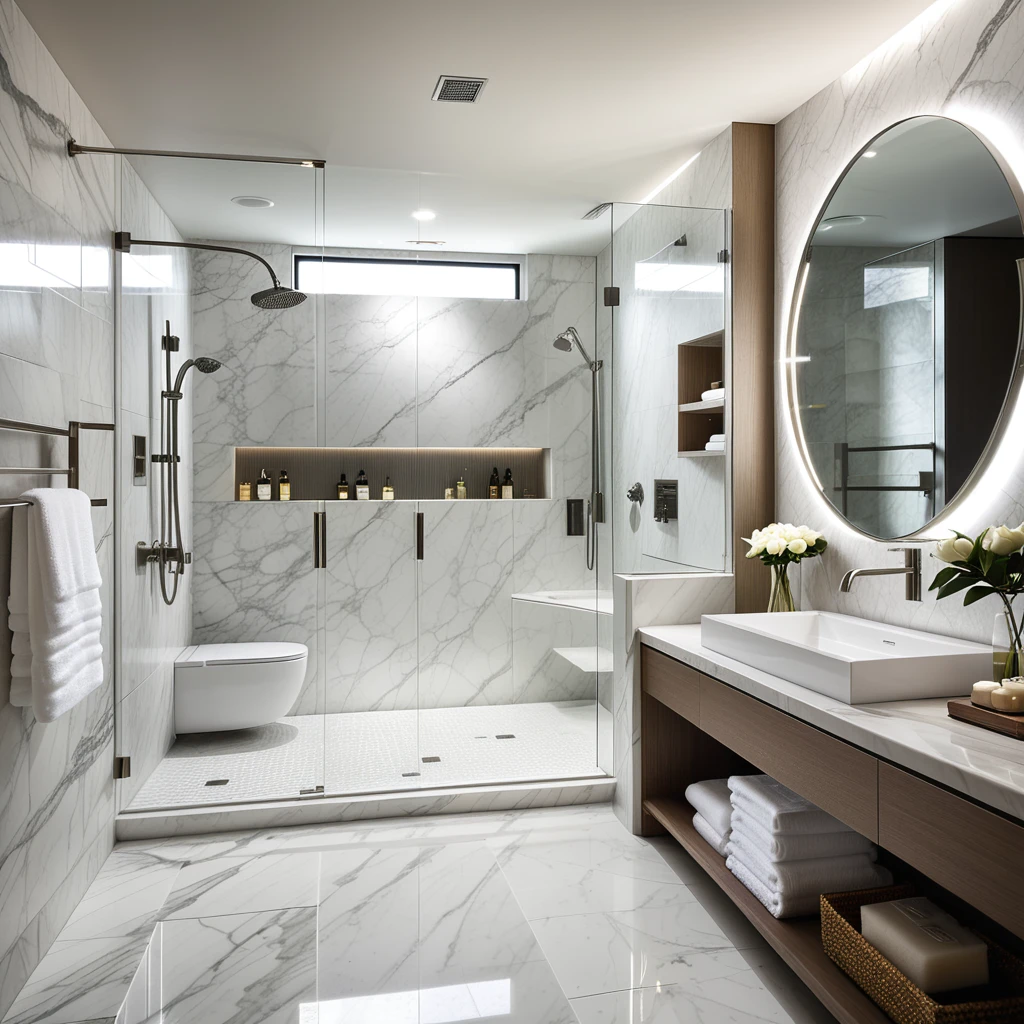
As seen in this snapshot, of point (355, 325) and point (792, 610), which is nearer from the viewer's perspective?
point (792, 610)

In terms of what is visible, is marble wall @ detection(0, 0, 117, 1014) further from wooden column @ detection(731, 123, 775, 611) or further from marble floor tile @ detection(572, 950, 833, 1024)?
wooden column @ detection(731, 123, 775, 611)

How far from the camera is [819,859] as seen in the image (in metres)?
2.26

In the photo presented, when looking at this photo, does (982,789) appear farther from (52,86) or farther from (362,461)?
(52,86)

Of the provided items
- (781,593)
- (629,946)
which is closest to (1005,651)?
(781,593)

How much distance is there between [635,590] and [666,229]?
141cm

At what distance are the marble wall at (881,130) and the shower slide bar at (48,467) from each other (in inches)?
91.8

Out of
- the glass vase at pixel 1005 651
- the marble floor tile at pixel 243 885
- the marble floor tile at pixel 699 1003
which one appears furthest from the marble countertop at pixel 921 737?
the marble floor tile at pixel 243 885

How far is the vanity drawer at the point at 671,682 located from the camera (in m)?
2.64

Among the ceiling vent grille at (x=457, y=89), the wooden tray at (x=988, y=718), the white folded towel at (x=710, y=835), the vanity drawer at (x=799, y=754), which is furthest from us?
the ceiling vent grille at (x=457, y=89)

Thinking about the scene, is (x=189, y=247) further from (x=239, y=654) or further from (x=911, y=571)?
(x=911, y=571)

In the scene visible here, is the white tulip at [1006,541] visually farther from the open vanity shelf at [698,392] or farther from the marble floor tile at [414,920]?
the marble floor tile at [414,920]

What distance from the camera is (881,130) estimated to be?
2531mm

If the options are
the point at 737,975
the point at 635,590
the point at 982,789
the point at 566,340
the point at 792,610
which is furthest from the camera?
the point at 566,340

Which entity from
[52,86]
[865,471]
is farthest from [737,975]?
[52,86]
